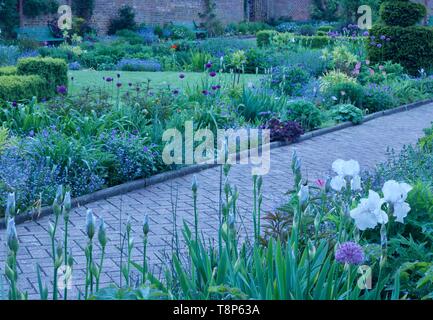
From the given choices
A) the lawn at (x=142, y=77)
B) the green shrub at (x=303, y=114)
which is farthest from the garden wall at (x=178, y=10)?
the green shrub at (x=303, y=114)

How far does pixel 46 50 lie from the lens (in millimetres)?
18266

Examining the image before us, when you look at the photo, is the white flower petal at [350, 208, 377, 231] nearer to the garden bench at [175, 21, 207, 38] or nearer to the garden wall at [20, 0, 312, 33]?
the garden wall at [20, 0, 312, 33]

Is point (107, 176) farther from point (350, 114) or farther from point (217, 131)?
point (350, 114)

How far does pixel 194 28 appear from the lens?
101 ft

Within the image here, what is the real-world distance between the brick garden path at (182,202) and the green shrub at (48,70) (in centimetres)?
442

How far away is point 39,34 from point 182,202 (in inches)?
771

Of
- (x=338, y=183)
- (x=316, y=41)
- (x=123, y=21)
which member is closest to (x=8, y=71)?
(x=338, y=183)

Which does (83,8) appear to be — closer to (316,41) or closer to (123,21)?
(123,21)

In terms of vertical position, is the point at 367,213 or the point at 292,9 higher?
the point at 292,9

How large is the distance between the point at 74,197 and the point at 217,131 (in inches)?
102

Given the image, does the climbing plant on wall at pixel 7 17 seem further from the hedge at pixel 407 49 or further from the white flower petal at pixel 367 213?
the white flower petal at pixel 367 213

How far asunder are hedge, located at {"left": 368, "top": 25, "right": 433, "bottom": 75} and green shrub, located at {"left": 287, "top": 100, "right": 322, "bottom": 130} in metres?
6.30

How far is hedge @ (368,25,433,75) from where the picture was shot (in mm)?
15641

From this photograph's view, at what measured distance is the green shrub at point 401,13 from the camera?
1588 centimetres
